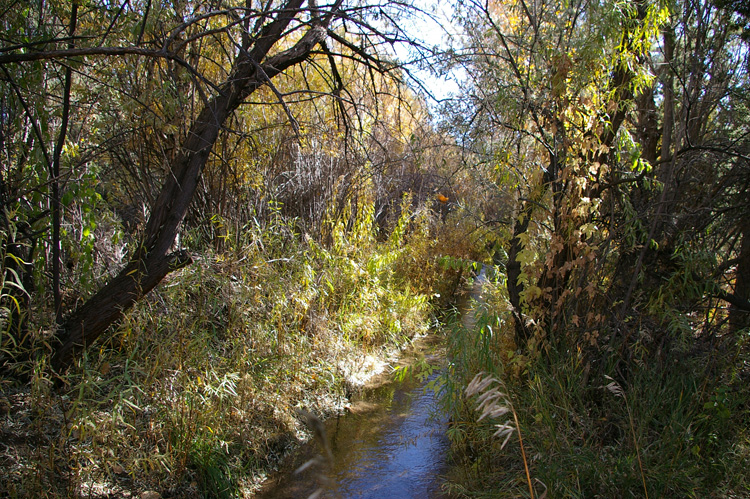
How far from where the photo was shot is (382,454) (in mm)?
4160

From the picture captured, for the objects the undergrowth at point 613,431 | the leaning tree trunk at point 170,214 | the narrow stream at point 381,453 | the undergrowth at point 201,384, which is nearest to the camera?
the undergrowth at point 613,431

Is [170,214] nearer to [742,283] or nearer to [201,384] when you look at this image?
[201,384]

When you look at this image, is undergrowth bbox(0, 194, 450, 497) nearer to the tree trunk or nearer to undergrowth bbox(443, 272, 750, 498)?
undergrowth bbox(443, 272, 750, 498)

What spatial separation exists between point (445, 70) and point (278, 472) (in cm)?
348

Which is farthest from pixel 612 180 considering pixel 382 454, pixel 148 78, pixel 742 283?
pixel 148 78

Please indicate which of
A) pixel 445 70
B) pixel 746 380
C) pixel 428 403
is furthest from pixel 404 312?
pixel 746 380

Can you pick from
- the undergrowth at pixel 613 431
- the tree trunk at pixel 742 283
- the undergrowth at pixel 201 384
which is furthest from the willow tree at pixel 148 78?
the tree trunk at pixel 742 283

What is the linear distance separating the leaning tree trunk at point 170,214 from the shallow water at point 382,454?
1646mm

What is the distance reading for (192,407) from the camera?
3363 mm

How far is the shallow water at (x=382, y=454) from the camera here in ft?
12.0

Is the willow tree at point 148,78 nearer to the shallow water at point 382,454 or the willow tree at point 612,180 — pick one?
the willow tree at point 612,180

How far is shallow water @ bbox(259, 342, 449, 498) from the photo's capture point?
366 cm

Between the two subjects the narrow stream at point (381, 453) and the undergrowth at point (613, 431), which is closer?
the undergrowth at point (613, 431)

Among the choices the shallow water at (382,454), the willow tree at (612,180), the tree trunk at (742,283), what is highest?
the willow tree at (612,180)
